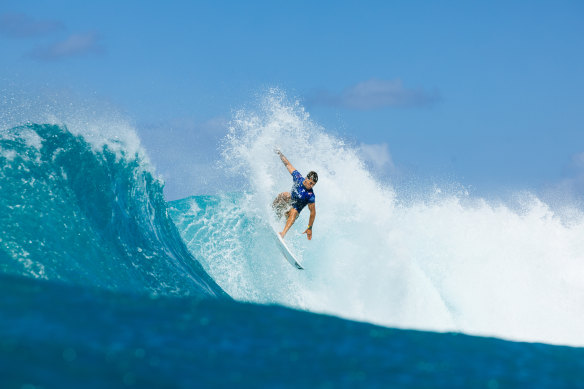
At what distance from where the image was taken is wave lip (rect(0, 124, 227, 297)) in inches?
327

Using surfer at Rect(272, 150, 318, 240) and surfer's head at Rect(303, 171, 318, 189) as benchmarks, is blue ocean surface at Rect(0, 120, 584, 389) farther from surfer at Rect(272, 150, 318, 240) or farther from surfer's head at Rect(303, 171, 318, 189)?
surfer's head at Rect(303, 171, 318, 189)

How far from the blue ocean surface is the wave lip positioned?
3 cm

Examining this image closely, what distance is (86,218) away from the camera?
32.0ft

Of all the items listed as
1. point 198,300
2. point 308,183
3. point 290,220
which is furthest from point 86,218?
point 198,300

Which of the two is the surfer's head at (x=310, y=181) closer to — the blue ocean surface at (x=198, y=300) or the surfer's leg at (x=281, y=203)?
the surfer's leg at (x=281, y=203)

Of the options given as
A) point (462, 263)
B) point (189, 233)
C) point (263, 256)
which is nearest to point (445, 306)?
point (462, 263)

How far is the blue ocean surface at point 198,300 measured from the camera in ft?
13.7

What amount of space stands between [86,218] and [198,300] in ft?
15.1

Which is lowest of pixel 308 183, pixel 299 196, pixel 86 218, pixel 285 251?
pixel 86 218

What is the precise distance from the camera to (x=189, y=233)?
13.4m

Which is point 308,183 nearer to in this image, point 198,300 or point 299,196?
point 299,196

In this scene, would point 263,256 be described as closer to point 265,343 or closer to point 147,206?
point 147,206

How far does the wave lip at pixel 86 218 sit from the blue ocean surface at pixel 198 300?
3 centimetres

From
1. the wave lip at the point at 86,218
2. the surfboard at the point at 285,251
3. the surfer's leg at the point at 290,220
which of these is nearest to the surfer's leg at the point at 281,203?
the surfer's leg at the point at 290,220
